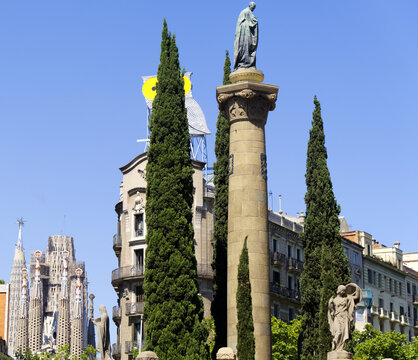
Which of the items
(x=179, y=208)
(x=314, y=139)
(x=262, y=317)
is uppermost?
(x=314, y=139)

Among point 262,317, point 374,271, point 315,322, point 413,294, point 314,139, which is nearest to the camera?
point 262,317

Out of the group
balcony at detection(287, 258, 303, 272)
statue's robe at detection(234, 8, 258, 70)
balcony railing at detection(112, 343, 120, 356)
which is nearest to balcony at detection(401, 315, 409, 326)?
balcony at detection(287, 258, 303, 272)

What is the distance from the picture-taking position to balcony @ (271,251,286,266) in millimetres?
63156

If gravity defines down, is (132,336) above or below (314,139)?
below

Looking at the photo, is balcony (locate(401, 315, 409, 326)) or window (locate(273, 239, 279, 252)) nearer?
window (locate(273, 239, 279, 252))

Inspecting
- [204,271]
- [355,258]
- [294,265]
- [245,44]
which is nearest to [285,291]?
[294,265]

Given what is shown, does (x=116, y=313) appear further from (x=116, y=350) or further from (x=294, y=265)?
(x=294, y=265)

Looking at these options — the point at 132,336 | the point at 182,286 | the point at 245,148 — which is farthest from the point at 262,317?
the point at 132,336

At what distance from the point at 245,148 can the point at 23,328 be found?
16854 centimetres

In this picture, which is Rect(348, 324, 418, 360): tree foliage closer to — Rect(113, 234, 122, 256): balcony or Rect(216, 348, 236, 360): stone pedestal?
Rect(113, 234, 122, 256): balcony

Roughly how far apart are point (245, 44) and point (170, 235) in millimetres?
7983

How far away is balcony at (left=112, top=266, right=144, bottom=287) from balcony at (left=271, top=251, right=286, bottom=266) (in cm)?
1013

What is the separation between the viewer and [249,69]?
34.5 m

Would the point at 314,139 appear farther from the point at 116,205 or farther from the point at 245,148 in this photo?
the point at 116,205
